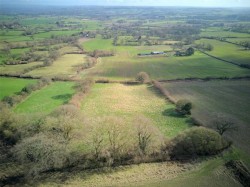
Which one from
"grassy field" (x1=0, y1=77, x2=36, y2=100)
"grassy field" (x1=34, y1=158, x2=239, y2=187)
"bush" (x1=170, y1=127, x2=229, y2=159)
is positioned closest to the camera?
"grassy field" (x1=34, y1=158, x2=239, y2=187)

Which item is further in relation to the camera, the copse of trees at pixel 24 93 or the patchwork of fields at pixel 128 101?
the copse of trees at pixel 24 93

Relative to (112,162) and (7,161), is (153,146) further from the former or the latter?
(7,161)

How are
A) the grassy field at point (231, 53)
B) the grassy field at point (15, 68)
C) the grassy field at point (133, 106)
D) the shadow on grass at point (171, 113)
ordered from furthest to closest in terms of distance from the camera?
the grassy field at point (231, 53), the grassy field at point (15, 68), the shadow on grass at point (171, 113), the grassy field at point (133, 106)

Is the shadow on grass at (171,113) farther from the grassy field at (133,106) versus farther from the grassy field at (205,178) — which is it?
the grassy field at (205,178)

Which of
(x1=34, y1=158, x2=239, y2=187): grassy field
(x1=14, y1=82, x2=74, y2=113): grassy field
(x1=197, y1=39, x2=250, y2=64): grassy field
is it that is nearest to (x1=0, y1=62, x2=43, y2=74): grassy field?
(x1=14, y1=82, x2=74, y2=113): grassy field

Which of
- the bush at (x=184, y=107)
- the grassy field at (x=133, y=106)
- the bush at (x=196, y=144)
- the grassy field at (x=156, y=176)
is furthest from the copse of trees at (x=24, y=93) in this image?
the bush at (x=196, y=144)

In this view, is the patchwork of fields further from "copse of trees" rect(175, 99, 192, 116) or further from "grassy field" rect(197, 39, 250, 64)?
"copse of trees" rect(175, 99, 192, 116)
